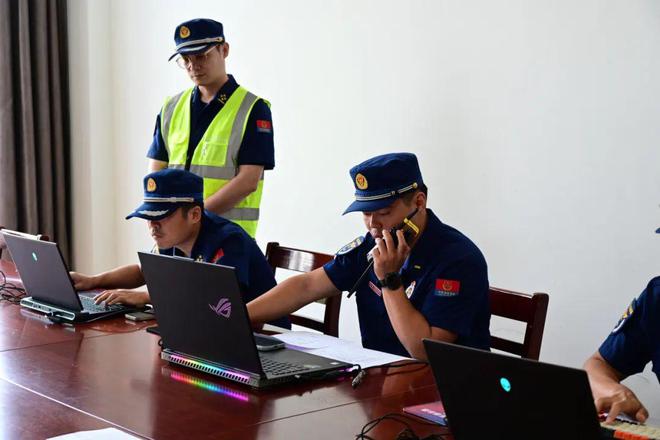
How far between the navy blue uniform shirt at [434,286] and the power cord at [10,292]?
3.29 feet

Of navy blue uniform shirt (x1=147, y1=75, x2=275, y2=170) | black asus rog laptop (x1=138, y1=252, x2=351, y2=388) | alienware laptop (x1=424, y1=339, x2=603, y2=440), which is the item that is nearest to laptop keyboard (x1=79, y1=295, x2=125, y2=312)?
black asus rog laptop (x1=138, y1=252, x2=351, y2=388)

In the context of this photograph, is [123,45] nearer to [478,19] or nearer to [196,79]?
[196,79]

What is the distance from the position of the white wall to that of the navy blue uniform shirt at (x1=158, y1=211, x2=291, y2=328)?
0.95m

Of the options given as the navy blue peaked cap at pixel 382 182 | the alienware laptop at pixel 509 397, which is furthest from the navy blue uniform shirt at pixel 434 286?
the alienware laptop at pixel 509 397

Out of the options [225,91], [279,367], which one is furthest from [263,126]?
[279,367]

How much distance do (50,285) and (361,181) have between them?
37.1 inches

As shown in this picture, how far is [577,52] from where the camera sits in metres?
2.96

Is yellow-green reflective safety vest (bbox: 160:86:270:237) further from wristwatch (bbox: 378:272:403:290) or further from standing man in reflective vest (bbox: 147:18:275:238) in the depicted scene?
wristwatch (bbox: 378:272:403:290)

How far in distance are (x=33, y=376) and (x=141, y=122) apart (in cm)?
333

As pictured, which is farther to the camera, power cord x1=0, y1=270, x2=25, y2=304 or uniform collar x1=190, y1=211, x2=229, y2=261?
power cord x1=0, y1=270, x2=25, y2=304

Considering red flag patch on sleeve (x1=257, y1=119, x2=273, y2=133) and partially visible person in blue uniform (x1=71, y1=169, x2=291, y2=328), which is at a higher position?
red flag patch on sleeve (x1=257, y1=119, x2=273, y2=133)

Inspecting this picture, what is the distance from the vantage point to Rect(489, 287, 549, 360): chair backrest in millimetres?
2139

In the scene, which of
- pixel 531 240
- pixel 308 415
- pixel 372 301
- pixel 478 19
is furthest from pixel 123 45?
pixel 308 415

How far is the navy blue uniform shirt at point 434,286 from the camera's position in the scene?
7.11ft
